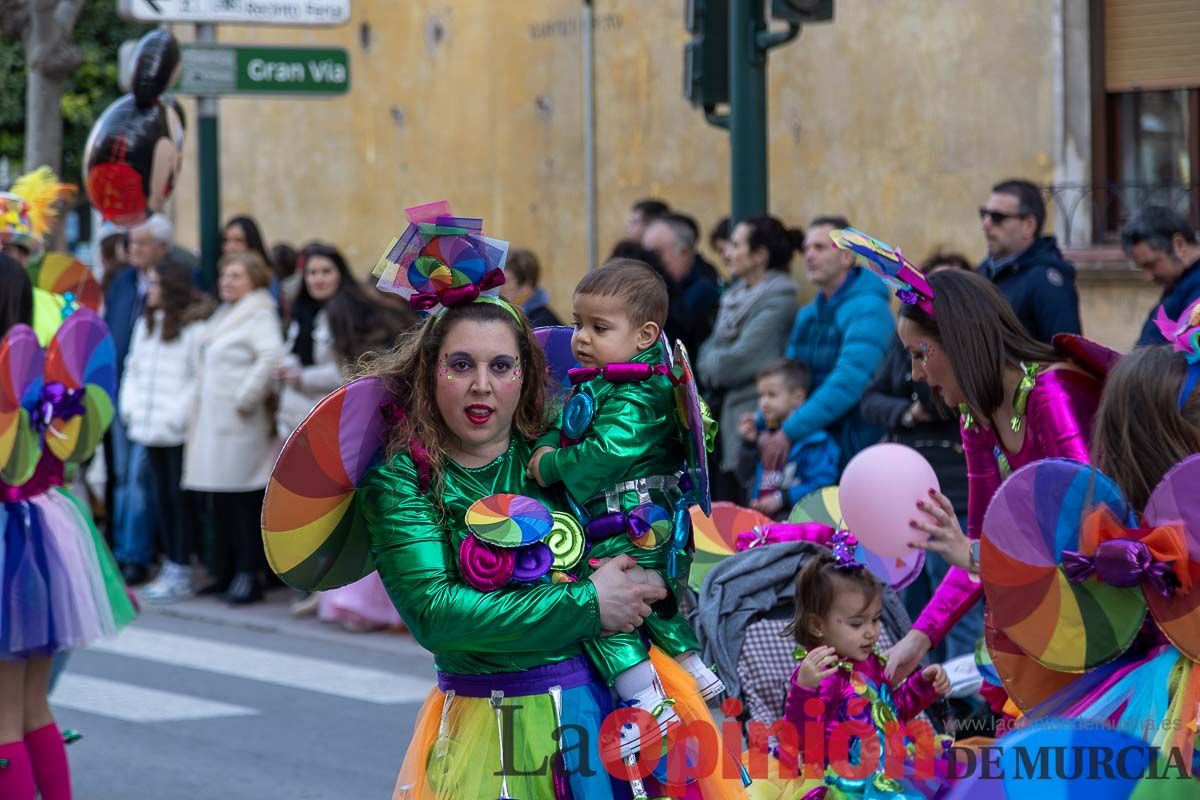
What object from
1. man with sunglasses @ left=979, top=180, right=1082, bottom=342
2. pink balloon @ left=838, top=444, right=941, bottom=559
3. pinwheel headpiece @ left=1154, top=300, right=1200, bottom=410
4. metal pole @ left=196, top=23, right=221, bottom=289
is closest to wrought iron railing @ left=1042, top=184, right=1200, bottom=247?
man with sunglasses @ left=979, top=180, right=1082, bottom=342

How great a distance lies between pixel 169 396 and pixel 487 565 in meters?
7.67

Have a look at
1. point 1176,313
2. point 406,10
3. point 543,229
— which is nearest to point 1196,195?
point 1176,313

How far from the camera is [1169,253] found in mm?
7871

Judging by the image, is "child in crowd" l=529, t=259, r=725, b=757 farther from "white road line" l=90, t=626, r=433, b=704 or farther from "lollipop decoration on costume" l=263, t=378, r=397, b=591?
"white road line" l=90, t=626, r=433, b=704

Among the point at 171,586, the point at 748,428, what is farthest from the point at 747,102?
the point at 171,586

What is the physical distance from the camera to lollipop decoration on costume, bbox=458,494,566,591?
371cm

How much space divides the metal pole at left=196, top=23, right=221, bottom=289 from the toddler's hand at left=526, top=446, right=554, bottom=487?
322 inches

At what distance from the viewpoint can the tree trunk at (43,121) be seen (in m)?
15.2

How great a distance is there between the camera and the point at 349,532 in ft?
13.3

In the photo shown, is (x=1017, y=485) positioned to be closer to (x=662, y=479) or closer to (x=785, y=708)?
(x=662, y=479)

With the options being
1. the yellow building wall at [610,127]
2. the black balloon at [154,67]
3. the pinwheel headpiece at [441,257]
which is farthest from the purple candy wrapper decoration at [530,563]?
the yellow building wall at [610,127]

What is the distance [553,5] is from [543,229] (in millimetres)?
1861

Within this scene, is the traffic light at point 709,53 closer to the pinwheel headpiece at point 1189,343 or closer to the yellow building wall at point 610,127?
the yellow building wall at point 610,127

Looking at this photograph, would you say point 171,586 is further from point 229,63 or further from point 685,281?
point 685,281
